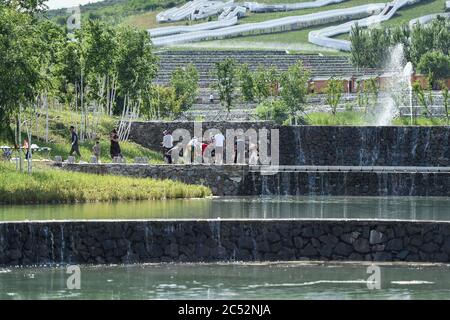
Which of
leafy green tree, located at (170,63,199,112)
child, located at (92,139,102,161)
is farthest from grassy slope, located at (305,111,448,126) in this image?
child, located at (92,139,102,161)

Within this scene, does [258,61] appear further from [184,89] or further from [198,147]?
[198,147]

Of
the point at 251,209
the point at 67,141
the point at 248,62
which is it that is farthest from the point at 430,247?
the point at 248,62

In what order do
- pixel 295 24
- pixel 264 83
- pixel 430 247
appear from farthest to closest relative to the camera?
pixel 295 24 < pixel 264 83 < pixel 430 247

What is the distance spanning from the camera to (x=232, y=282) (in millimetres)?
28891

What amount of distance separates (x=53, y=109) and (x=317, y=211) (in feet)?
75.8

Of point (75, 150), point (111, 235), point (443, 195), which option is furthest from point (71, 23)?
point (111, 235)

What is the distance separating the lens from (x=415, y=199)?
50.2m

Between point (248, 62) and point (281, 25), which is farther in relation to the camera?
point (281, 25)

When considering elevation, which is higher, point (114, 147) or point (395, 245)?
point (114, 147)

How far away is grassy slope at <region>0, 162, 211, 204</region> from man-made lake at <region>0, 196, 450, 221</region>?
0.88 metres

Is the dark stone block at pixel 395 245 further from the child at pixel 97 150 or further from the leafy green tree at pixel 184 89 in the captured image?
the leafy green tree at pixel 184 89

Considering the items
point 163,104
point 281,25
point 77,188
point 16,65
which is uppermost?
point 281,25

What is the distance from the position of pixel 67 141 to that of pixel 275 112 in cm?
2902

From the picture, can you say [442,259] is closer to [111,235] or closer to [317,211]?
[111,235]
